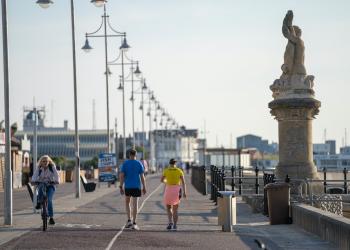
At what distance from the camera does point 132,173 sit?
2142cm

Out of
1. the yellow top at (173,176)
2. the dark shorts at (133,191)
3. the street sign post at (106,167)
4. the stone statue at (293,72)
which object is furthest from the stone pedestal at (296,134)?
the street sign post at (106,167)

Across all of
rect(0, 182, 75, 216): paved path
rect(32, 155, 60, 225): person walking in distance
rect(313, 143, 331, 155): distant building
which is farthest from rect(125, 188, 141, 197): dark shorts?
rect(313, 143, 331, 155): distant building

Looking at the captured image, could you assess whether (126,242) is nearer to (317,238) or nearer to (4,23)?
(317,238)

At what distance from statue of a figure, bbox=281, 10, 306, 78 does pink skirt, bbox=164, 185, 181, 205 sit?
9.70m

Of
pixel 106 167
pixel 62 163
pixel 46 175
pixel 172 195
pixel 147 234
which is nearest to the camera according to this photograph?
pixel 147 234

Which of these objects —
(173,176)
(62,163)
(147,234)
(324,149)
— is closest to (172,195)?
(173,176)

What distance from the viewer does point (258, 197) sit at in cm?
2931

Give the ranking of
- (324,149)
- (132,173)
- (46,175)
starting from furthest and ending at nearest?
(324,149) → (46,175) → (132,173)

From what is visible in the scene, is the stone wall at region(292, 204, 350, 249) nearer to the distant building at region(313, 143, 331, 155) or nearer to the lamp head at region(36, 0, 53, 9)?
the lamp head at region(36, 0, 53, 9)

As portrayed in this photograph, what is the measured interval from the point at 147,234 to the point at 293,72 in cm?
1205

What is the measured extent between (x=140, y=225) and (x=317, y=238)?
5.19m

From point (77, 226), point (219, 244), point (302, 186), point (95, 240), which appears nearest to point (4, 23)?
point (77, 226)

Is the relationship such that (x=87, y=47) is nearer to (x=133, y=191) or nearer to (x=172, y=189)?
(x=172, y=189)

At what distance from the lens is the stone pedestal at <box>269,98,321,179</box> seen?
29.2 meters
